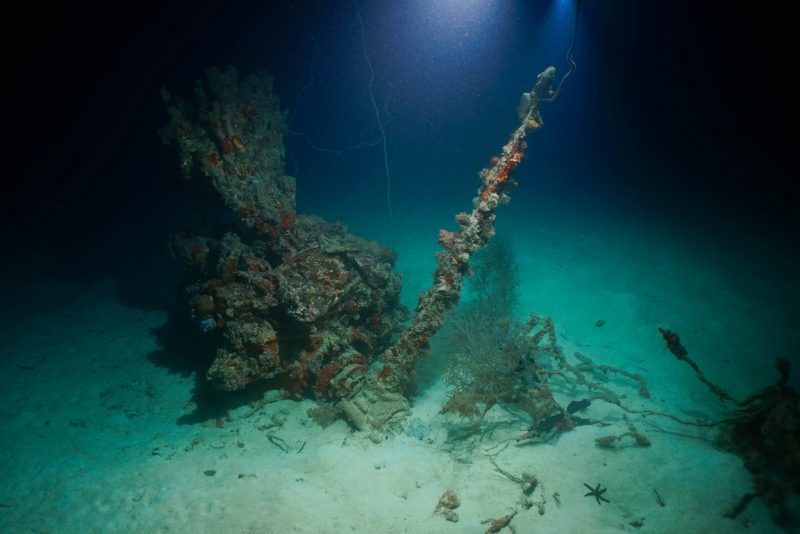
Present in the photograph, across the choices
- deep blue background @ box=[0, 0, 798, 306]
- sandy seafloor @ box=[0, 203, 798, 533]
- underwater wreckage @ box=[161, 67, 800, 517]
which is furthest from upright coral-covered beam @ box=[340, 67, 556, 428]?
deep blue background @ box=[0, 0, 798, 306]

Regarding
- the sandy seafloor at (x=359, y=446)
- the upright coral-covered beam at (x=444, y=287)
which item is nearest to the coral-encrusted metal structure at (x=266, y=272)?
the upright coral-covered beam at (x=444, y=287)

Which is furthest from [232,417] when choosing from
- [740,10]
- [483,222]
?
[740,10]

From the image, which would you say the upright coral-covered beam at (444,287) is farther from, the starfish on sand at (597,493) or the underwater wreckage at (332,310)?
the starfish on sand at (597,493)

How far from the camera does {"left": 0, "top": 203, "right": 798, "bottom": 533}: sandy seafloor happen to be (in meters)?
3.98

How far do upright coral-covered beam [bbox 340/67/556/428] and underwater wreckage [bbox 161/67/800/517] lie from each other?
0.07ft

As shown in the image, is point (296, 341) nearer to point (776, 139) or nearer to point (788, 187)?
point (788, 187)

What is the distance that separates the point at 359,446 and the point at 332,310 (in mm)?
2581

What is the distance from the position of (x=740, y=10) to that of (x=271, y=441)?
28.5m

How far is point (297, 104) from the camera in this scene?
85.5 feet

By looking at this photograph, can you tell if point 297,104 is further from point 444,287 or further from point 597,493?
point 597,493

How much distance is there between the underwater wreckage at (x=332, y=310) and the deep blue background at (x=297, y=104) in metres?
1.79

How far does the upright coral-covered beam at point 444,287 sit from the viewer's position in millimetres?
5836

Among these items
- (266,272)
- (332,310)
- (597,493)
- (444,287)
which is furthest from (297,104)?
(597,493)

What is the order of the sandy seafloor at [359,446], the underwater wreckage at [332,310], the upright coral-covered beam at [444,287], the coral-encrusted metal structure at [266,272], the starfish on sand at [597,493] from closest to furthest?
1. the sandy seafloor at [359,446]
2. the starfish on sand at [597,493]
3. the underwater wreckage at [332,310]
4. the upright coral-covered beam at [444,287]
5. the coral-encrusted metal structure at [266,272]
